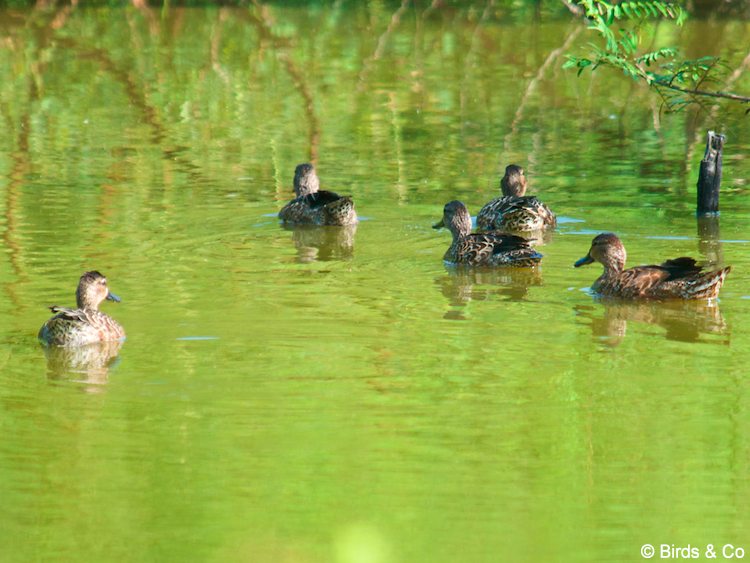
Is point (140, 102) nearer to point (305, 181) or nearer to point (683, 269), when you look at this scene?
point (305, 181)

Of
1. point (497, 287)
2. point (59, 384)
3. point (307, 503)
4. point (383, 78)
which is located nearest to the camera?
point (307, 503)

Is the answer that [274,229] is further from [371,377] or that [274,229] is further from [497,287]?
[371,377]

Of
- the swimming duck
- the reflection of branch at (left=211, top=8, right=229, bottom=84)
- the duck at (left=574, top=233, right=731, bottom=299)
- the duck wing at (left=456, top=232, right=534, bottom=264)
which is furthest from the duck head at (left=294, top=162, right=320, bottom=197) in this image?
the reflection of branch at (left=211, top=8, right=229, bottom=84)

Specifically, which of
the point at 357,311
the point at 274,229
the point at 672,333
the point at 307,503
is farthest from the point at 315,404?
the point at 274,229

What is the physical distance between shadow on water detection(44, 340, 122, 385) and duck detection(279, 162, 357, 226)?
4.84m

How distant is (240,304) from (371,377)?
2249mm

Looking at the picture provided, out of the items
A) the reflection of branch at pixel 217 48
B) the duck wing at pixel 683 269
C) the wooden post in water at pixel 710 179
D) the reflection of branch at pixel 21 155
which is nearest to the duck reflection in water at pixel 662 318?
the duck wing at pixel 683 269

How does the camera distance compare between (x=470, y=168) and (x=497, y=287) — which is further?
(x=470, y=168)

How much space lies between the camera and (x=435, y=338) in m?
11.0

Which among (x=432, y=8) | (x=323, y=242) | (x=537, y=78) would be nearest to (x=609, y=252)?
(x=323, y=242)

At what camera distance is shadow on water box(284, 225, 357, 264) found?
47.0ft

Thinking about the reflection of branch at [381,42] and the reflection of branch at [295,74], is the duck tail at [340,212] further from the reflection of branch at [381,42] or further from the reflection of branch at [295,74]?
the reflection of branch at [381,42]

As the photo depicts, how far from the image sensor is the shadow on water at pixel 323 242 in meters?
14.3

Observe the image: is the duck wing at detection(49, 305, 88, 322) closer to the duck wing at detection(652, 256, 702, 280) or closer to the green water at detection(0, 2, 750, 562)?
the green water at detection(0, 2, 750, 562)
